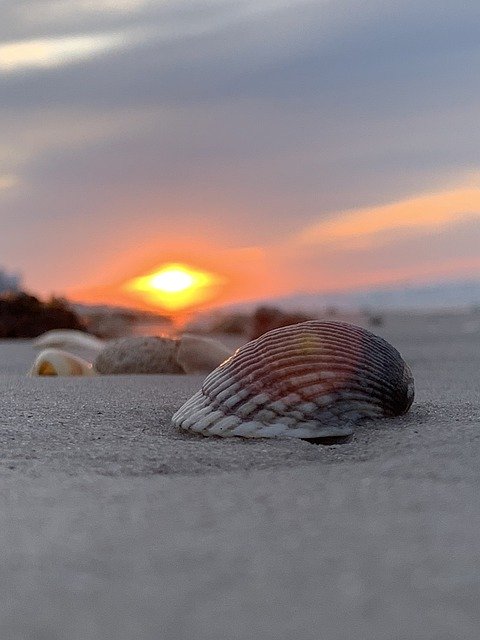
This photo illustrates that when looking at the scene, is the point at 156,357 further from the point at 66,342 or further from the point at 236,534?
the point at 236,534

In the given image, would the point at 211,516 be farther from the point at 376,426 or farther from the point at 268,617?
the point at 376,426

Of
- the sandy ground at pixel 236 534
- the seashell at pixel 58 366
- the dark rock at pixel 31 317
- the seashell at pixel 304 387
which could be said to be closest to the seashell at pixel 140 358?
the seashell at pixel 58 366

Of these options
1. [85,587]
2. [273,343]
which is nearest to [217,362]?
[273,343]

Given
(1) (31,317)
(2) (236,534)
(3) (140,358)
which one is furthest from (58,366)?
(1) (31,317)

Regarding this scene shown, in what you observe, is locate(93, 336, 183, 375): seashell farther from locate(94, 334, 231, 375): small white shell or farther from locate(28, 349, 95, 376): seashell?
locate(28, 349, 95, 376): seashell

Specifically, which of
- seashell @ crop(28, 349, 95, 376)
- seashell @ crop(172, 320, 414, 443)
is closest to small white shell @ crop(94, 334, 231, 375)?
seashell @ crop(28, 349, 95, 376)
